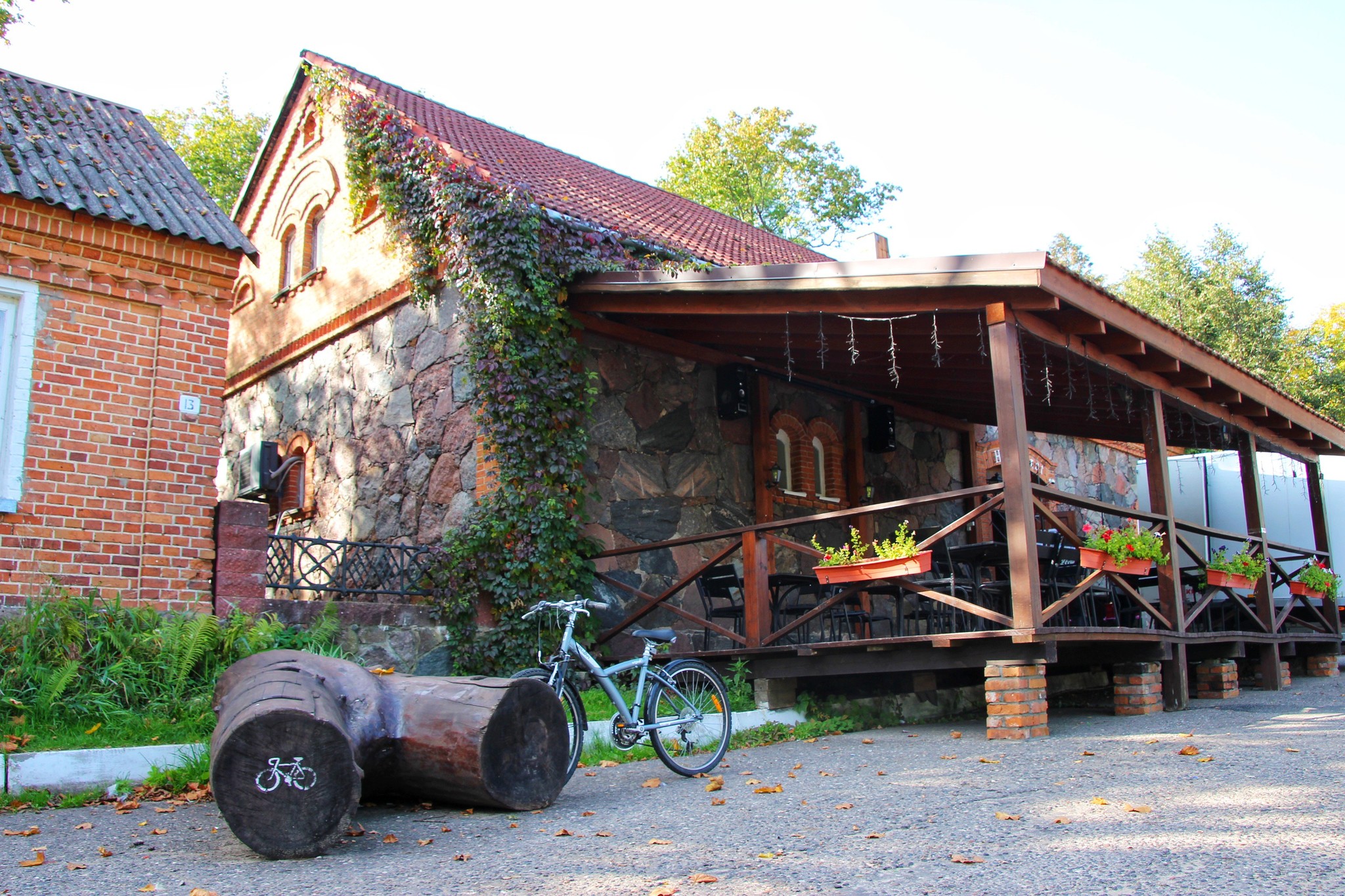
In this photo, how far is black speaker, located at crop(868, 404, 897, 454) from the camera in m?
12.3

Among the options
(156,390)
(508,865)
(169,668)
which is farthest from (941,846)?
(156,390)

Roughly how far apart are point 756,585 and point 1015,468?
225 centimetres

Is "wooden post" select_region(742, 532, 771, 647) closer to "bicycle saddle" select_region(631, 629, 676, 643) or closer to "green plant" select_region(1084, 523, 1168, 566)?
"bicycle saddle" select_region(631, 629, 676, 643)

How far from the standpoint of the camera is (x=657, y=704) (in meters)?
5.86

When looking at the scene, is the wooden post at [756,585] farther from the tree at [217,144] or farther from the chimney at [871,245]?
the tree at [217,144]

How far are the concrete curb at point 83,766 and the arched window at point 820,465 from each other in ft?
25.3

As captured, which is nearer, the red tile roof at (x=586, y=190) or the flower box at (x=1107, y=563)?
the flower box at (x=1107, y=563)

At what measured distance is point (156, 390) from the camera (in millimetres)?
7805

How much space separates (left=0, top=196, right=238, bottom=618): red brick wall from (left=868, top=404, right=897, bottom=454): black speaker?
279 inches

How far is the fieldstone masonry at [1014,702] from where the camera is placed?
693 centimetres

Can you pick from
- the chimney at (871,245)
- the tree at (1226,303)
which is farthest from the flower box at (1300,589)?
the tree at (1226,303)

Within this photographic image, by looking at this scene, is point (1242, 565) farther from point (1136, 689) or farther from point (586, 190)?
point (586, 190)

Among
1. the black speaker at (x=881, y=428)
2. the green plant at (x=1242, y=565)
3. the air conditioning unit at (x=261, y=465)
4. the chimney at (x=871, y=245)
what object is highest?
the chimney at (x=871, y=245)

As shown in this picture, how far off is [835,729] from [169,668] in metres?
4.63
